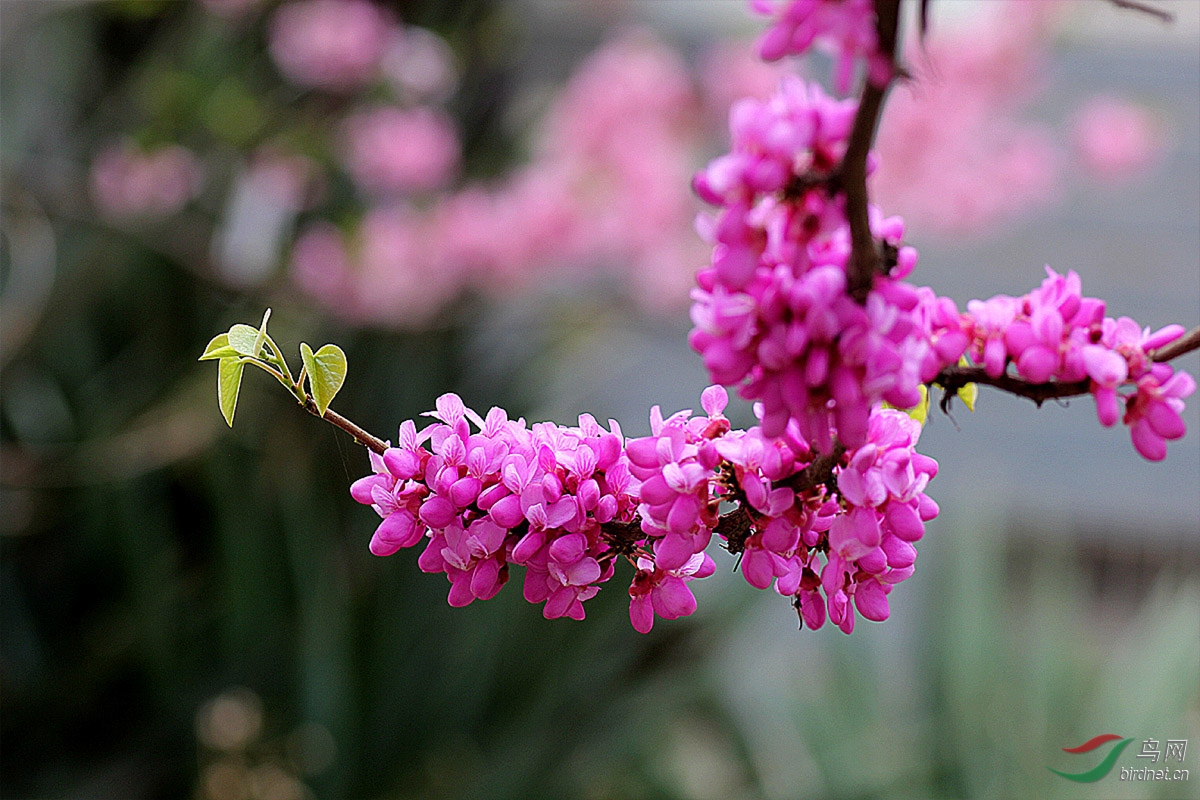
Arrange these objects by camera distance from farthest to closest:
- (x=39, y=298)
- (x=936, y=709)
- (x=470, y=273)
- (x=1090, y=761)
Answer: (x=470, y=273) → (x=936, y=709) → (x=39, y=298) → (x=1090, y=761)

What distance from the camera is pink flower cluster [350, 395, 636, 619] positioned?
23 cm

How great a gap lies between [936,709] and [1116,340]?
43.1 inches

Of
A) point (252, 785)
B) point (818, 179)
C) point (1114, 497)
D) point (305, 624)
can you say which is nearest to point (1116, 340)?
point (818, 179)

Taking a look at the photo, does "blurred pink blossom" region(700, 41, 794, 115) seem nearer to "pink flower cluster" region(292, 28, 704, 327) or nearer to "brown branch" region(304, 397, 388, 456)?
"pink flower cluster" region(292, 28, 704, 327)

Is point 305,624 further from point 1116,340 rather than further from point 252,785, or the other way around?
point 1116,340

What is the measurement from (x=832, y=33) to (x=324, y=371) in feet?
0.46

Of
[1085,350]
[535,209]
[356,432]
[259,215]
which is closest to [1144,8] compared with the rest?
[1085,350]

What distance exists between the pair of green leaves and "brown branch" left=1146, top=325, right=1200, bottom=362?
171 millimetres

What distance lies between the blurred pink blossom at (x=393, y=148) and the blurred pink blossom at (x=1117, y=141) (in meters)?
1.02

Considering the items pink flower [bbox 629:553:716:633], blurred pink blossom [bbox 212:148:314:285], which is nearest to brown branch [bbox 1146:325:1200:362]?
pink flower [bbox 629:553:716:633]

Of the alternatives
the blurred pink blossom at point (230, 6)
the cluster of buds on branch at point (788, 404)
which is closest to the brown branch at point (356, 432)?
the cluster of buds on branch at point (788, 404)

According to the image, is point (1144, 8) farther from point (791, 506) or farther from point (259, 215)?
point (259, 215)

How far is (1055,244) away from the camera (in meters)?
1.96

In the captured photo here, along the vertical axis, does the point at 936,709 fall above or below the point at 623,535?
below
